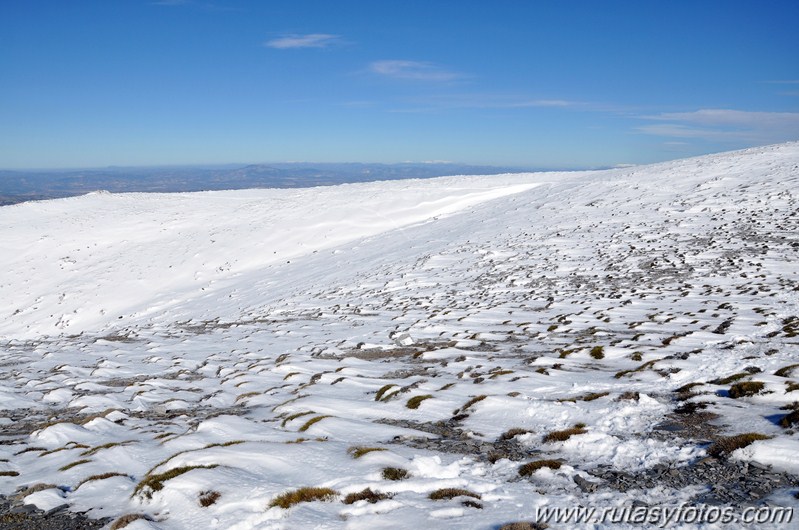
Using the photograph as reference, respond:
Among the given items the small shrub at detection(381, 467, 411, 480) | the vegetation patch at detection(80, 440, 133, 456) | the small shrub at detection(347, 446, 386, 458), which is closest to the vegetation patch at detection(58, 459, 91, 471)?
the vegetation patch at detection(80, 440, 133, 456)

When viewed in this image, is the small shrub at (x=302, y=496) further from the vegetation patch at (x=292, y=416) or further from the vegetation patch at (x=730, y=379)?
the vegetation patch at (x=730, y=379)

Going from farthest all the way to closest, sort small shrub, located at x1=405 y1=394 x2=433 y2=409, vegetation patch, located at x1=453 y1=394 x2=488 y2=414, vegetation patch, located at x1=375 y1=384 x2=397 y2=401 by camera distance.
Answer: vegetation patch, located at x1=375 y1=384 x2=397 y2=401 → small shrub, located at x1=405 y1=394 x2=433 y2=409 → vegetation patch, located at x1=453 y1=394 x2=488 y2=414

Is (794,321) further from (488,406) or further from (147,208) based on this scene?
(147,208)

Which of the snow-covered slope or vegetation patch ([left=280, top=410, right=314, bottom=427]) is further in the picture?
vegetation patch ([left=280, top=410, right=314, bottom=427])

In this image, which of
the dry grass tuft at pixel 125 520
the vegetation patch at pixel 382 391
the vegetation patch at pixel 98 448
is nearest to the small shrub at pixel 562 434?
the vegetation patch at pixel 382 391

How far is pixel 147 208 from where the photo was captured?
6475 centimetres

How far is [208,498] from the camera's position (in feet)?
23.3

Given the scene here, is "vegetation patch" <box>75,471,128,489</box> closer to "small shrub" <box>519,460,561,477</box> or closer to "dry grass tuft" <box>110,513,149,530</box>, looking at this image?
"dry grass tuft" <box>110,513,149,530</box>

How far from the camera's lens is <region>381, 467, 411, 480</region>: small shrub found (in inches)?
293

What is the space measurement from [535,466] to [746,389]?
5037 mm

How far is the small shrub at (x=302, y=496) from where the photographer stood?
6.77m

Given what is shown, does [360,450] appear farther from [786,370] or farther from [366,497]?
[786,370]

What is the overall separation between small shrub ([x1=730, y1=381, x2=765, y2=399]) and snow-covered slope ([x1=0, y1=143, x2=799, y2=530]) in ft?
0.27

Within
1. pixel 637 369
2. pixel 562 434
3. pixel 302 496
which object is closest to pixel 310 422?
pixel 302 496
